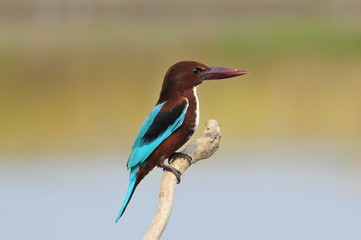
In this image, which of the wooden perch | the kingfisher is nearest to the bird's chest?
the kingfisher

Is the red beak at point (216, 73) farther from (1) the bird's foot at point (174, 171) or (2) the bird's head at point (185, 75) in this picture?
(1) the bird's foot at point (174, 171)

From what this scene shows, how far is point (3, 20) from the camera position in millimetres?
11359

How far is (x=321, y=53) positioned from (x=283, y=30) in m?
1.38

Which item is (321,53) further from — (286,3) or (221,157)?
(221,157)

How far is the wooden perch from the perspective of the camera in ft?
8.76

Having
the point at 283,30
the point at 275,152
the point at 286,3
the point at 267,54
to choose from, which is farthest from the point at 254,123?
the point at 286,3

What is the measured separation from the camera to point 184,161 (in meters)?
3.32

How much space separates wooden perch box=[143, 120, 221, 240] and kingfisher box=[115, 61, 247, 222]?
4 cm

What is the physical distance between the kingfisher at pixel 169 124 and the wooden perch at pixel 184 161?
0.12 feet

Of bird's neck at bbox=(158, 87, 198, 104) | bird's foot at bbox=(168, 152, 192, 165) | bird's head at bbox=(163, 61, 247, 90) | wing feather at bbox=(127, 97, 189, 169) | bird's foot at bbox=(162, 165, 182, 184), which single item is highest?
bird's head at bbox=(163, 61, 247, 90)

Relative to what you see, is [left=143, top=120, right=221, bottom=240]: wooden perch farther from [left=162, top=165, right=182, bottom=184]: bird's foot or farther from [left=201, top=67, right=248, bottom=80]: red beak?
[left=201, top=67, right=248, bottom=80]: red beak

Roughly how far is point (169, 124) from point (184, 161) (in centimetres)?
17

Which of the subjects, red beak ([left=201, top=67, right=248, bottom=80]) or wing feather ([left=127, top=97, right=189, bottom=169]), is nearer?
wing feather ([left=127, top=97, right=189, bottom=169])

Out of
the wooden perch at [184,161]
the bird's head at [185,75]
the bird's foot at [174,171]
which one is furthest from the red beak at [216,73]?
the bird's foot at [174,171]
